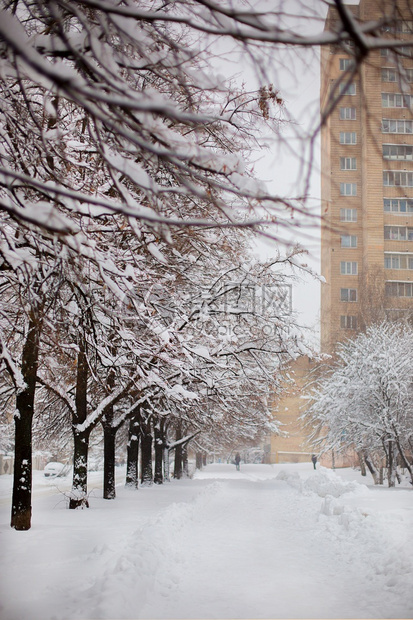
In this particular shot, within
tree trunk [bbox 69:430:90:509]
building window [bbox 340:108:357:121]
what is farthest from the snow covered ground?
building window [bbox 340:108:357:121]

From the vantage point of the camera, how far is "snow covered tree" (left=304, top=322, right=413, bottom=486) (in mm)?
26359

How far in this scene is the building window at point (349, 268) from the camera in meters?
62.7

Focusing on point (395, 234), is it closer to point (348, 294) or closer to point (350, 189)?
point (350, 189)

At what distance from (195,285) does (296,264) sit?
2103 millimetres

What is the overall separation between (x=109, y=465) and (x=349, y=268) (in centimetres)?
4966

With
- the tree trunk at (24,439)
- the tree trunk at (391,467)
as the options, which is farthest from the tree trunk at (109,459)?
the tree trunk at (391,467)

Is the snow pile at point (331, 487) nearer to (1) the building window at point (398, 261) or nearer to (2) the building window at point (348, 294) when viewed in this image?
(2) the building window at point (348, 294)

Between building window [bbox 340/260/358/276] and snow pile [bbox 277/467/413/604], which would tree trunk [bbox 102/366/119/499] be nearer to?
snow pile [bbox 277/467/413/604]

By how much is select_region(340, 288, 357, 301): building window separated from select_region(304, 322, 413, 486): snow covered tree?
32873 mm

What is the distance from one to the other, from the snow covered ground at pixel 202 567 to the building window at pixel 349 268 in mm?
51332

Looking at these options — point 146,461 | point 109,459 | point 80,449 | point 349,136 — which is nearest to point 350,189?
point 349,136

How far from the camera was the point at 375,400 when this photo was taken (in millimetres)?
27297

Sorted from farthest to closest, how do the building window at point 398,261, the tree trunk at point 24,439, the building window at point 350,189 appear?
the building window at point 350,189 → the building window at point 398,261 → the tree trunk at point 24,439

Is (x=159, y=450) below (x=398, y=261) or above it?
below
